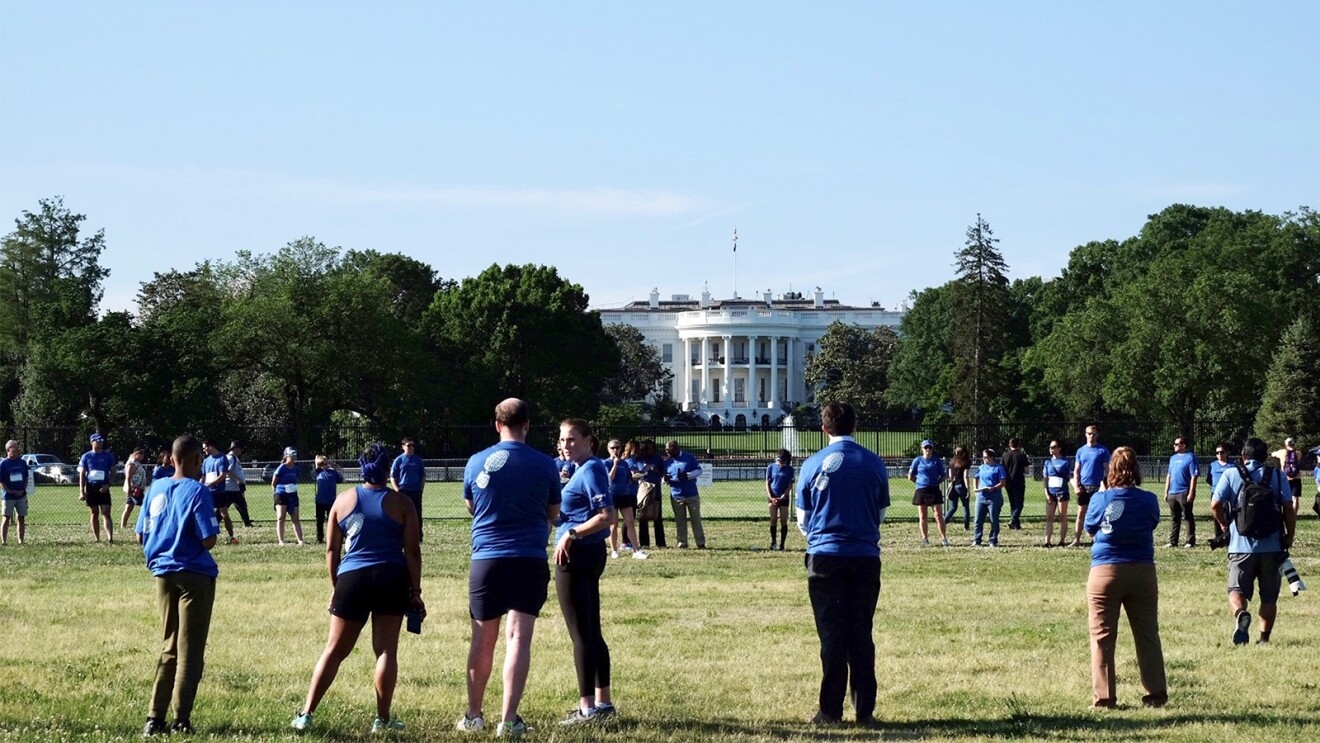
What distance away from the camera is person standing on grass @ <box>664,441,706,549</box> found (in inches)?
990

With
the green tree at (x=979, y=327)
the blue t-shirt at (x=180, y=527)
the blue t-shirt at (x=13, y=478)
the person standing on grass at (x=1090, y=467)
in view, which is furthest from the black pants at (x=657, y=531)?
the green tree at (x=979, y=327)

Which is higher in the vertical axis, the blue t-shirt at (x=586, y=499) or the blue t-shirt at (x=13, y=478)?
the blue t-shirt at (x=586, y=499)

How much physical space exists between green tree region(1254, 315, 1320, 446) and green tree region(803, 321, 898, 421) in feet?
190

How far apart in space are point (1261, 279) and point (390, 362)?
4018cm

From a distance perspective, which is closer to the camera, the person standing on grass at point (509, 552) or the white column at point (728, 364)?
the person standing on grass at point (509, 552)

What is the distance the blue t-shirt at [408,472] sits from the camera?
906 inches

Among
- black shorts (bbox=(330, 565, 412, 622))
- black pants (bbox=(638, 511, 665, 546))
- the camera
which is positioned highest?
black shorts (bbox=(330, 565, 412, 622))

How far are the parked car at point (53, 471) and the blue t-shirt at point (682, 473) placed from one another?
38.7m

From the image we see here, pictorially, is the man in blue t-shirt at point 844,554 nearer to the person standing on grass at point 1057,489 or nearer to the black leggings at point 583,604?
the black leggings at point 583,604

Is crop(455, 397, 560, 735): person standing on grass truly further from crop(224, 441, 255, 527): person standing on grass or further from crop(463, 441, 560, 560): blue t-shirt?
crop(224, 441, 255, 527): person standing on grass

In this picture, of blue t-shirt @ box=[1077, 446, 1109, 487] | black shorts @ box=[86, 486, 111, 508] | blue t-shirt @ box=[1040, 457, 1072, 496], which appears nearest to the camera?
blue t-shirt @ box=[1077, 446, 1109, 487]

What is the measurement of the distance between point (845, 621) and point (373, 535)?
9.29ft

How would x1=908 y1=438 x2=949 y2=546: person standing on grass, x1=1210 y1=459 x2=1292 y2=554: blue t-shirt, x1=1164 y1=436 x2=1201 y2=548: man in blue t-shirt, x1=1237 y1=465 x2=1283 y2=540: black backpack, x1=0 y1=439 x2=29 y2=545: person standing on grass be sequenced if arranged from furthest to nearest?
1. x1=0 y1=439 x2=29 y2=545: person standing on grass
2. x1=908 y1=438 x2=949 y2=546: person standing on grass
3. x1=1164 y1=436 x2=1201 y2=548: man in blue t-shirt
4. x1=1210 y1=459 x2=1292 y2=554: blue t-shirt
5. x1=1237 y1=465 x2=1283 y2=540: black backpack

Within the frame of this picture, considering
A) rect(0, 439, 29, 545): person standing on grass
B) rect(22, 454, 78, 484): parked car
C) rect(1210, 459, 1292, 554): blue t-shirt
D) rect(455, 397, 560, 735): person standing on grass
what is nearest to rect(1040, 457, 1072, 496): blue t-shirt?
rect(1210, 459, 1292, 554): blue t-shirt
